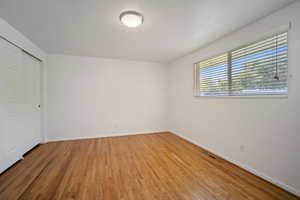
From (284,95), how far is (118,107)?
3779 millimetres

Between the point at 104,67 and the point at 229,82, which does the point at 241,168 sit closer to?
the point at 229,82

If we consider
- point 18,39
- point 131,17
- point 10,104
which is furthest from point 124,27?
point 10,104

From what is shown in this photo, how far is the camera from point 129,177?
6.65 ft

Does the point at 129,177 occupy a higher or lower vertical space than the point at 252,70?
lower

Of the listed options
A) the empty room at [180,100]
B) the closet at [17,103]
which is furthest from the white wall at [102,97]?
the closet at [17,103]

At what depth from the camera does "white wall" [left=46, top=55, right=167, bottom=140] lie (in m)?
3.71

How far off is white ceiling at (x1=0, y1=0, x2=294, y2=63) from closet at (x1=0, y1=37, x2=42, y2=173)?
52 cm

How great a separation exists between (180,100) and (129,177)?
2741mm

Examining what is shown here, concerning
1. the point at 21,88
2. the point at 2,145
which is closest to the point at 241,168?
the point at 2,145

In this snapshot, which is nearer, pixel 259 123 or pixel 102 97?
pixel 259 123

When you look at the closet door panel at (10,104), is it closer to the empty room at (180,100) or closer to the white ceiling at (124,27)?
the empty room at (180,100)

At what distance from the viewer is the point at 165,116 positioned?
4820mm

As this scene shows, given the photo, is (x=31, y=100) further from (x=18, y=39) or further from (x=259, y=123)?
(x=259, y=123)

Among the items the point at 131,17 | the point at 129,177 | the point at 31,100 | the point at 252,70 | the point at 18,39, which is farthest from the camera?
the point at 31,100
